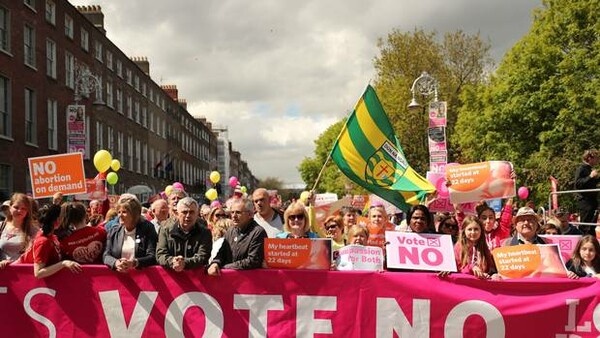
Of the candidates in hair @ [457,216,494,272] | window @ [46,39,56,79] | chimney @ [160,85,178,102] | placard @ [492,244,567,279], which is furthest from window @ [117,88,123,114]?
placard @ [492,244,567,279]

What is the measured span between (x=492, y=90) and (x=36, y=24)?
70.7 ft

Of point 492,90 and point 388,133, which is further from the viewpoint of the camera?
point 492,90

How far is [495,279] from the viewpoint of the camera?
5285 mm

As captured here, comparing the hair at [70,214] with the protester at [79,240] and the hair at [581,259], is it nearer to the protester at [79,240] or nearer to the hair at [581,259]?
the protester at [79,240]

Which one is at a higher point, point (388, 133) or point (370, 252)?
point (388, 133)

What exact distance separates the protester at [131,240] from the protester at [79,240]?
179 millimetres

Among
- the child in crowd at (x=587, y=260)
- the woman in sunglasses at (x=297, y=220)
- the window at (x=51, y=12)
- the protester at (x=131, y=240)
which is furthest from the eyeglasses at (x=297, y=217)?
the window at (x=51, y=12)

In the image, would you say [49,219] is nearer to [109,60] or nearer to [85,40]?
[85,40]

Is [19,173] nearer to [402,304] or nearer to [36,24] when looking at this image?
[36,24]

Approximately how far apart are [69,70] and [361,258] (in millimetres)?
29356

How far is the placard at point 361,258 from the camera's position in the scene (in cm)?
575

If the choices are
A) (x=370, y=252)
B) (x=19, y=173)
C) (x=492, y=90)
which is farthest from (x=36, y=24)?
(x=370, y=252)

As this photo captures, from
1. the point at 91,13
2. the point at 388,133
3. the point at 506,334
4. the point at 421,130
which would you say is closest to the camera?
the point at 506,334

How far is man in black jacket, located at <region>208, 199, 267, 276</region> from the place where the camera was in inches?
214
